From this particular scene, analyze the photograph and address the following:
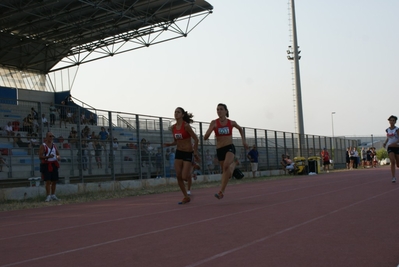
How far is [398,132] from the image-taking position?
16062 mm

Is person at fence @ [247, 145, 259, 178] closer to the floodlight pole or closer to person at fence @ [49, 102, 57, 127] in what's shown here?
the floodlight pole

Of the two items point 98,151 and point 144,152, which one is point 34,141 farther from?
point 144,152

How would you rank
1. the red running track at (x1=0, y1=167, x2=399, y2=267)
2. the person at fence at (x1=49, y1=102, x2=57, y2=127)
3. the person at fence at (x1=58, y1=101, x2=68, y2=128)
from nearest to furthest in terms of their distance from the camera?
the red running track at (x1=0, y1=167, x2=399, y2=267), the person at fence at (x1=49, y1=102, x2=57, y2=127), the person at fence at (x1=58, y1=101, x2=68, y2=128)

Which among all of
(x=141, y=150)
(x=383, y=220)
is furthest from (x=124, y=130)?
(x=383, y=220)

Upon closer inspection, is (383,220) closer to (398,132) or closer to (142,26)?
(398,132)

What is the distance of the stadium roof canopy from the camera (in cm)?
3272

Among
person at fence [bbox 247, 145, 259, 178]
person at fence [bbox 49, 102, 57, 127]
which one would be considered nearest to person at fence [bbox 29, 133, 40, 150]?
person at fence [bbox 49, 102, 57, 127]

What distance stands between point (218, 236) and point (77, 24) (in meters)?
31.2

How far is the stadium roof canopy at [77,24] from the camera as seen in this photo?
32719 mm

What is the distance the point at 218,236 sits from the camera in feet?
22.7

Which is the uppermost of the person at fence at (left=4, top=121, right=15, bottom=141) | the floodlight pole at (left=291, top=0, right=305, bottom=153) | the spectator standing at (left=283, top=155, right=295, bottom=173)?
→ the floodlight pole at (left=291, top=0, right=305, bottom=153)

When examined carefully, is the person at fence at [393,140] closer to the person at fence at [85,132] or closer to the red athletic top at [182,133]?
the red athletic top at [182,133]

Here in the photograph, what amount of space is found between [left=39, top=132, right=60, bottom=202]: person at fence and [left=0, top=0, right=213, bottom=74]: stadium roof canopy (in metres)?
14.7

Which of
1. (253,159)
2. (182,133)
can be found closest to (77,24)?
(253,159)
